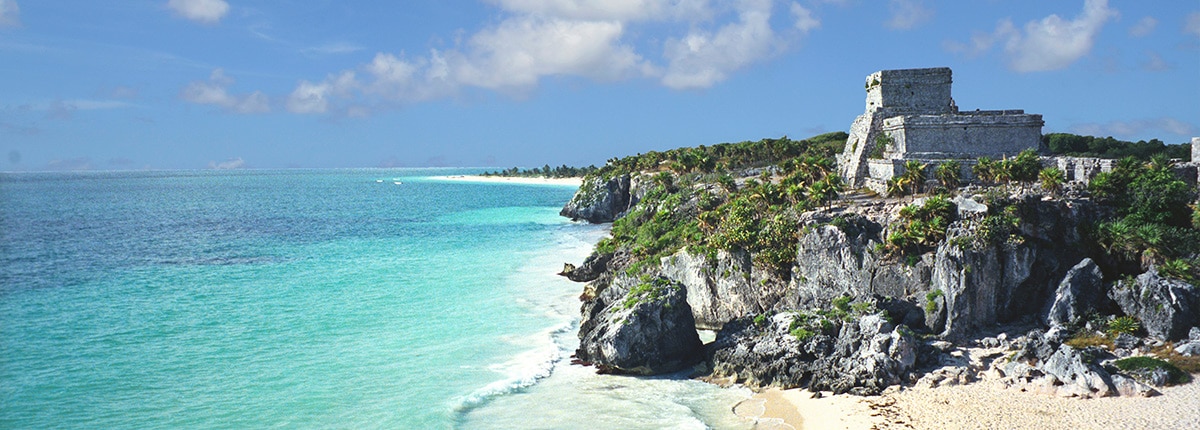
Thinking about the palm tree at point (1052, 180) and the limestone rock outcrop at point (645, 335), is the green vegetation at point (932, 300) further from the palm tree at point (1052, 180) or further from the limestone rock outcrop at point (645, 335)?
the limestone rock outcrop at point (645, 335)

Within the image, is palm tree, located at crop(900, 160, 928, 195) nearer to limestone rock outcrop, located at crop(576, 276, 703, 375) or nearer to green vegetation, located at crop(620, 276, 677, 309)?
limestone rock outcrop, located at crop(576, 276, 703, 375)

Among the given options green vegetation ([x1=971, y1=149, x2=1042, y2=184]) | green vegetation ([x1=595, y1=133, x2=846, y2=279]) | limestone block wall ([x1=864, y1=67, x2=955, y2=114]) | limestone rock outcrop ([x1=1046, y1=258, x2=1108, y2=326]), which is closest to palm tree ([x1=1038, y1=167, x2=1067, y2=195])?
green vegetation ([x1=971, y1=149, x2=1042, y2=184])

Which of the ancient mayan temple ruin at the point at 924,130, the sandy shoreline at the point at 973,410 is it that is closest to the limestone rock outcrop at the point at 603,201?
the ancient mayan temple ruin at the point at 924,130

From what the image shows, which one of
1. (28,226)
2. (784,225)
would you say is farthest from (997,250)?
(28,226)

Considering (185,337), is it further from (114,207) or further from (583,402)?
(114,207)

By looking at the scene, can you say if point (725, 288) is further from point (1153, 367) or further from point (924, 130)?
point (924, 130)

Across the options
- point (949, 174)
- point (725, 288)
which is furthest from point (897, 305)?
point (949, 174)

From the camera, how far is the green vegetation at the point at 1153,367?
23.5 meters

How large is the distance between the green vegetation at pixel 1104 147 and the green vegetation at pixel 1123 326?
27.1 metres

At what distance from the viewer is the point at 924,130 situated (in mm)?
44094

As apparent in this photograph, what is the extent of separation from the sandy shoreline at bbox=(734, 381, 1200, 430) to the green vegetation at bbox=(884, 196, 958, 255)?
7.15 meters

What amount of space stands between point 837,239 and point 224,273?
42.2m

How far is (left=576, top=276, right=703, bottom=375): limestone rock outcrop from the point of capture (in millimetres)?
28359

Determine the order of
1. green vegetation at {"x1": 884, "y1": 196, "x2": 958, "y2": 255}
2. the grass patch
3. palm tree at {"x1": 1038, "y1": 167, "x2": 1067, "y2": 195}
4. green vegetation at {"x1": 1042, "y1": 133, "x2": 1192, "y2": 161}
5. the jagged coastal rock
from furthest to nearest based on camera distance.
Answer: green vegetation at {"x1": 1042, "y1": 133, "x2": 1192, "y2": 161} → palm tree at {"x1": 1038, "y1": 167, "x2": 1067, "y2": 195} → green vegetation at {"x1": 884, "y1": 196, "x2": 958, "y2": 255} → the grass patch → the jagged coastal rock
